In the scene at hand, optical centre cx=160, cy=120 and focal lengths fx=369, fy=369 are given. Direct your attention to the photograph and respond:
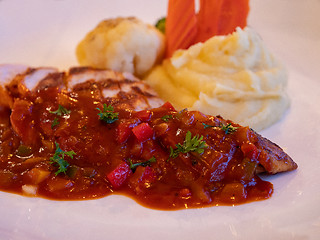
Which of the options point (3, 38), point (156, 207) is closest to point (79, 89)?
point (156, 207)

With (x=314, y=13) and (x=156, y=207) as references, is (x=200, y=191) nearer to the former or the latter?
(x=156, y=207)

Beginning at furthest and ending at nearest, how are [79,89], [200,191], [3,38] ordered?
[3,38] → [79,89] → [200,191]

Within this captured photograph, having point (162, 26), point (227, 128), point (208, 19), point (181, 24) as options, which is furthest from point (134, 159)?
point (162, 26)

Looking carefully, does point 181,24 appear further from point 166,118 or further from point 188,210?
point 188,210

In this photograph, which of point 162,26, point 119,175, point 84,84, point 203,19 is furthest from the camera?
point 162,26

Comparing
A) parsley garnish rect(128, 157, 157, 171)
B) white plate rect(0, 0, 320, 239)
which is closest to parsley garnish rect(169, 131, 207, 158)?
parsley garnish rect(128, 157, 157, 171)

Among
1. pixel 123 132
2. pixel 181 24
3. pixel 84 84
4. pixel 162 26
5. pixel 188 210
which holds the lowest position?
pixel 188 210
